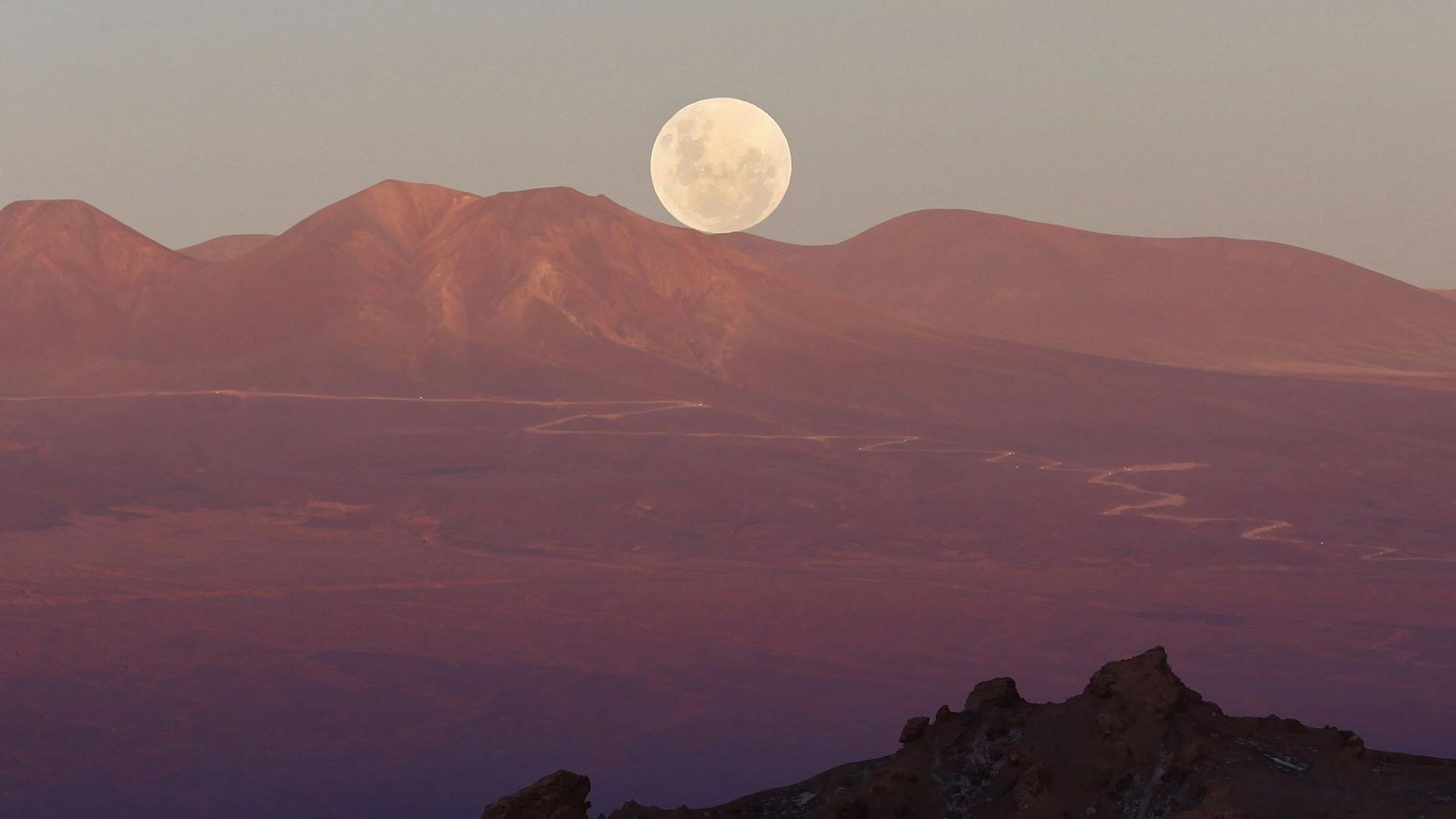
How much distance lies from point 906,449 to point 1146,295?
9862 cm

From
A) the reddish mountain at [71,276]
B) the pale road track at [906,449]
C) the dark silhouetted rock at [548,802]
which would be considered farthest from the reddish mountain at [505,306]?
the dark silhouetted rock at [548,802]

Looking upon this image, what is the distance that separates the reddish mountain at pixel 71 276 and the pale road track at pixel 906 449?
18.9 meters

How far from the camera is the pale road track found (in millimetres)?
50719

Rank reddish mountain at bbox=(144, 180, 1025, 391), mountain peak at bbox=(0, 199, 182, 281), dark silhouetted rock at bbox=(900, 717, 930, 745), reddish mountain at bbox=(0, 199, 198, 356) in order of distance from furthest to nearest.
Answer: mountain peak at bbox=(0, 199, 182, 281), reddish mountain at bbox=(0, 199, 198, 356), reddish mountain at bbox=(144, 180, 1025, 391), dark silhouetted rock at bbox=(900, 717, 930, 745)

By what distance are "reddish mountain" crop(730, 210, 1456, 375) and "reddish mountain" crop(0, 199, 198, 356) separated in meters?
69.2

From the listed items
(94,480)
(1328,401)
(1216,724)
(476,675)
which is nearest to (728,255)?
(1328,401)

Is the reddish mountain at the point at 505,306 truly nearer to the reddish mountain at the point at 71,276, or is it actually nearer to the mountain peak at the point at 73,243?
the reddish mountain at the point at 71,276

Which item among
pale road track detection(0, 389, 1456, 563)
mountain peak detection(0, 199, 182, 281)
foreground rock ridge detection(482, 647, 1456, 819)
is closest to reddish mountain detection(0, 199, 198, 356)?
mountain peak detection(0, 199, 182, 281)

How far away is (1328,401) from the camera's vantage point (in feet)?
286

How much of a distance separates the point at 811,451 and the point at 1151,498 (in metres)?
15.2

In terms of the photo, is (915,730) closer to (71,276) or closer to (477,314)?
(477,314)

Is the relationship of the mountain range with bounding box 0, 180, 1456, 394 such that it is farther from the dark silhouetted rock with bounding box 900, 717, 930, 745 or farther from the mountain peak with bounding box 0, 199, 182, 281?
the dark silhouetted rock with bounding box 900, 717, 930, 745

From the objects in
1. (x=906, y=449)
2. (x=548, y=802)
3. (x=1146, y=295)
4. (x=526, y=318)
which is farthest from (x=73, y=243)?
(x=548, y=802)

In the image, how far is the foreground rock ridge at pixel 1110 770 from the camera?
8969mm
